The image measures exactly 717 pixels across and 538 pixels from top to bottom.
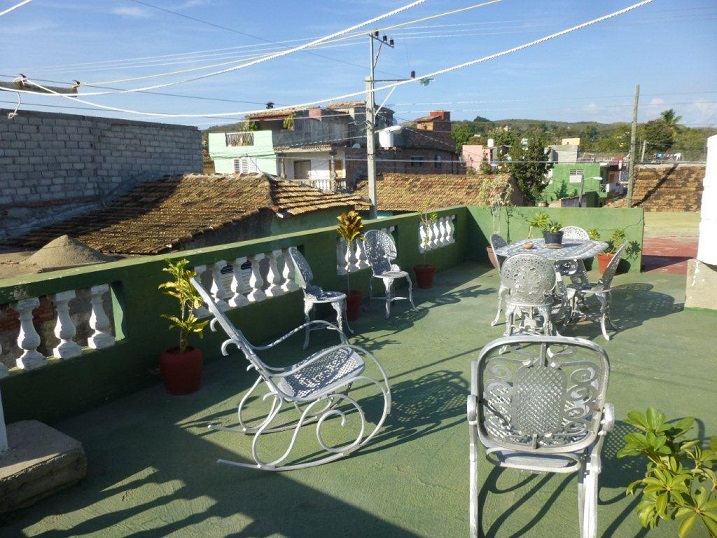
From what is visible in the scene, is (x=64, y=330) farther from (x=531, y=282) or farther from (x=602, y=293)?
(x=602, y=293)

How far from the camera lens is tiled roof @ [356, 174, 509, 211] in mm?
22125

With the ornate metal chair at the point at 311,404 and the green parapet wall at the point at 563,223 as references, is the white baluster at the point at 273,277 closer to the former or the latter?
the ornate metal chair at the point at 311,404

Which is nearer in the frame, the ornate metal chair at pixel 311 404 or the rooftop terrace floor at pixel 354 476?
the rooftop terrace floor at pixel 354 476

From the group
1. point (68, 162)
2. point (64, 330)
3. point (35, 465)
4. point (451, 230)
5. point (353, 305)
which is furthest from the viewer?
point (68, 162)

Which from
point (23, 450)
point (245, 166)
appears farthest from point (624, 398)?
point (245, 166)

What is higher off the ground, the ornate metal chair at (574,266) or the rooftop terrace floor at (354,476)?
the ornate metal chair at (574,266)

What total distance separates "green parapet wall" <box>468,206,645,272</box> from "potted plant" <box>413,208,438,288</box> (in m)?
1.64

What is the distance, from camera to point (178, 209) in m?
13.5

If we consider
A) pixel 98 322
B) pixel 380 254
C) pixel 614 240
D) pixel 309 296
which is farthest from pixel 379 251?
pixel 614 240

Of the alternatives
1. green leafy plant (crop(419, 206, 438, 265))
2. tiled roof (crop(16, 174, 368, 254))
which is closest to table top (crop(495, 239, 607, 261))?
green leafy plant (crop(419, 206, 438, 265))

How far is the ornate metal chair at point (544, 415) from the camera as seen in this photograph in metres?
2.40

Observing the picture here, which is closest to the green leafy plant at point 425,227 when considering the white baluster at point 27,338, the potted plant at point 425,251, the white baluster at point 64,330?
the potted plant at point 425,251

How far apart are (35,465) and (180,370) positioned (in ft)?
4.79

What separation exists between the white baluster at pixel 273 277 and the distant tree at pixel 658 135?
220 feet
